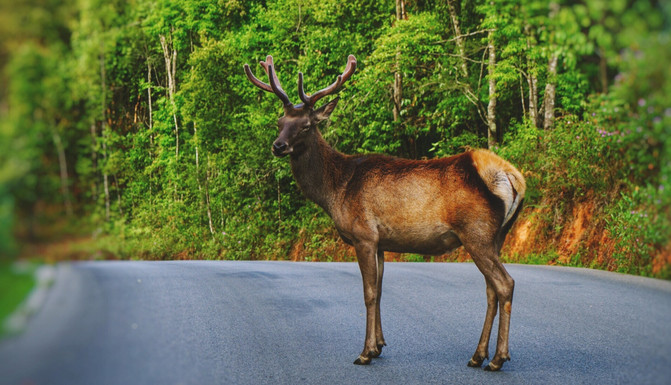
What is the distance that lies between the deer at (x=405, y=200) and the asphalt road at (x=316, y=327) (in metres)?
0.51

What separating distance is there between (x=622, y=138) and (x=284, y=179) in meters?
3.46

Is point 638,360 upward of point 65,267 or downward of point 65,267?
downward

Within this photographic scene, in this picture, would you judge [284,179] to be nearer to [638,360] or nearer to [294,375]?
[294,375]

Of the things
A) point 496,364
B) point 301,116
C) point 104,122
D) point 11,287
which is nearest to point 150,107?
point 104,122

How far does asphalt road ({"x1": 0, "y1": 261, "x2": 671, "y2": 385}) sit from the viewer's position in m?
Result: 1.17

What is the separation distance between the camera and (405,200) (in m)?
4.63

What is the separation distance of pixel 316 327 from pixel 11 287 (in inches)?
207

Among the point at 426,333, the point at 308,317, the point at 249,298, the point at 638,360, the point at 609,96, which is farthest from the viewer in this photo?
the point at 249,298

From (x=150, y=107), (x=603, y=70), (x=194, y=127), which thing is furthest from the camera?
(x=194, y=127)

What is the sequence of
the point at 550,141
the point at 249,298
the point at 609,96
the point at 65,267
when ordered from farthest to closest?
the point at 249,298 → the point at 550,141 → the point at 609,96 → the point at 65,267

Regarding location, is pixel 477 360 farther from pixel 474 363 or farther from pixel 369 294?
pixel 369 294

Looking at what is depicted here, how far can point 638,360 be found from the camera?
1.50m

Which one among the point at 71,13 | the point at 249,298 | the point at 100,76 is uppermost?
the point at 71,13

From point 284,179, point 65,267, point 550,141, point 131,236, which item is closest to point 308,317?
point 284,179
